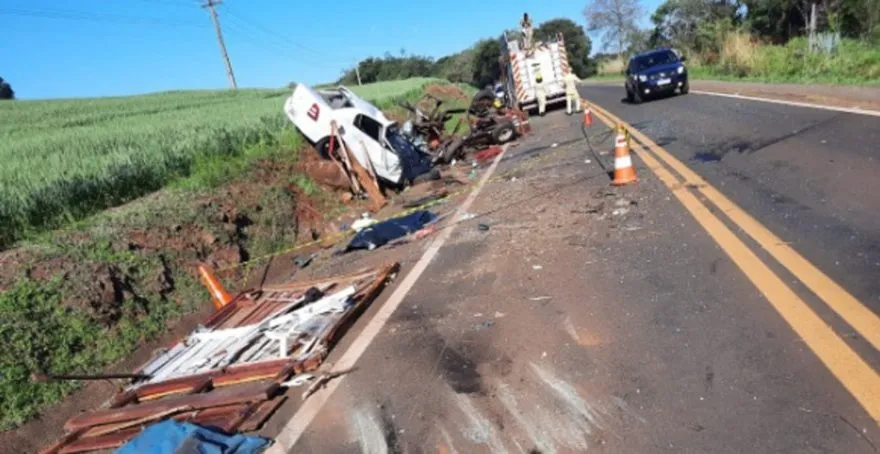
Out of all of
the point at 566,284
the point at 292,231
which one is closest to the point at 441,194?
the point at 292,231

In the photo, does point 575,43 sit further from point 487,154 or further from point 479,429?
point 479,429

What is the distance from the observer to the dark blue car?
22984mm

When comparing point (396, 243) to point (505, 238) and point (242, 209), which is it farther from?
point (242, 209)

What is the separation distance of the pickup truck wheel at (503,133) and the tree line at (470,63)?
2232 inches

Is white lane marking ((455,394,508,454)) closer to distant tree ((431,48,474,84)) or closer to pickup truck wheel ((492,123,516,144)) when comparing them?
pickup truck wheel ((492,123,516,144))

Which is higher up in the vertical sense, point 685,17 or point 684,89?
point 685,17

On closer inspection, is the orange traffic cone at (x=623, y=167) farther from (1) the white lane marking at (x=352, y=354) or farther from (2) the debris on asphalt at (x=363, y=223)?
(2) the debris on asphalt at (x=363, y=223)

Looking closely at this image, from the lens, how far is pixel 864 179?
6.93 m

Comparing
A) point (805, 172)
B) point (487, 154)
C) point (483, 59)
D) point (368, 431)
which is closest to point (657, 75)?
point (487, 154)

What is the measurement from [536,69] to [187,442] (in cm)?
2282

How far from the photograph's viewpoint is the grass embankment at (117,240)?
584cm

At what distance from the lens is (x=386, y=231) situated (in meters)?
8.95

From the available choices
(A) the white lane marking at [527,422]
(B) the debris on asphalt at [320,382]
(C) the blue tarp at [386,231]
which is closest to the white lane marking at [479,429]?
(A) the white lane marking at [527,422]

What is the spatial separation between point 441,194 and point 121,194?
5.24m
